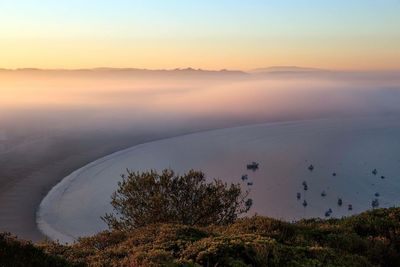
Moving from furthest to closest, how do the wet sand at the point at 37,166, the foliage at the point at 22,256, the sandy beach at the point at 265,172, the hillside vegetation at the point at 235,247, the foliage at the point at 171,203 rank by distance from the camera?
the sandy beach at the point at 265,172 → the wet sand at the point at 37,166 → the foliage at the point at 171,203 → the hillside vegetation at the point at 235,247 → the foliage at the point at 22,256

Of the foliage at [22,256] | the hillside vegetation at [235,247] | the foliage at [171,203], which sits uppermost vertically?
the foliage at [22,256]

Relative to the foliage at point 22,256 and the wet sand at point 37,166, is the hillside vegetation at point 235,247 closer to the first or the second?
the foliage at point 22,256

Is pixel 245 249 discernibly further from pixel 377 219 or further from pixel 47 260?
pixel 377 219

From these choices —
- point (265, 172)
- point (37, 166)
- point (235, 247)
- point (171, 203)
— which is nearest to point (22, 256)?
point (235, 247)

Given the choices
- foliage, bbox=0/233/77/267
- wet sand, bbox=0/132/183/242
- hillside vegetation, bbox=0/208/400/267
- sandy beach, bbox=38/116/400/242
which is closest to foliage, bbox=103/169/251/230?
hillside vegetation, bbox=0/208/400/267

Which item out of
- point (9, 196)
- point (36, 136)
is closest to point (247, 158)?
point (9, 196)

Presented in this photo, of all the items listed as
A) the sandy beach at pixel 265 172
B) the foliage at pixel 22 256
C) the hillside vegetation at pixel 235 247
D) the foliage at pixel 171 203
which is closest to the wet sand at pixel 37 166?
the sandy beach at pixel 265 172

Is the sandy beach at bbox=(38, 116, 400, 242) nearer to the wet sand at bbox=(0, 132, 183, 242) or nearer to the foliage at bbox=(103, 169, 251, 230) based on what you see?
the wet sand at bbox=(0, 132, 183, 242)

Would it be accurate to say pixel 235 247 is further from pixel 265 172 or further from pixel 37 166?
pixel 37 166
